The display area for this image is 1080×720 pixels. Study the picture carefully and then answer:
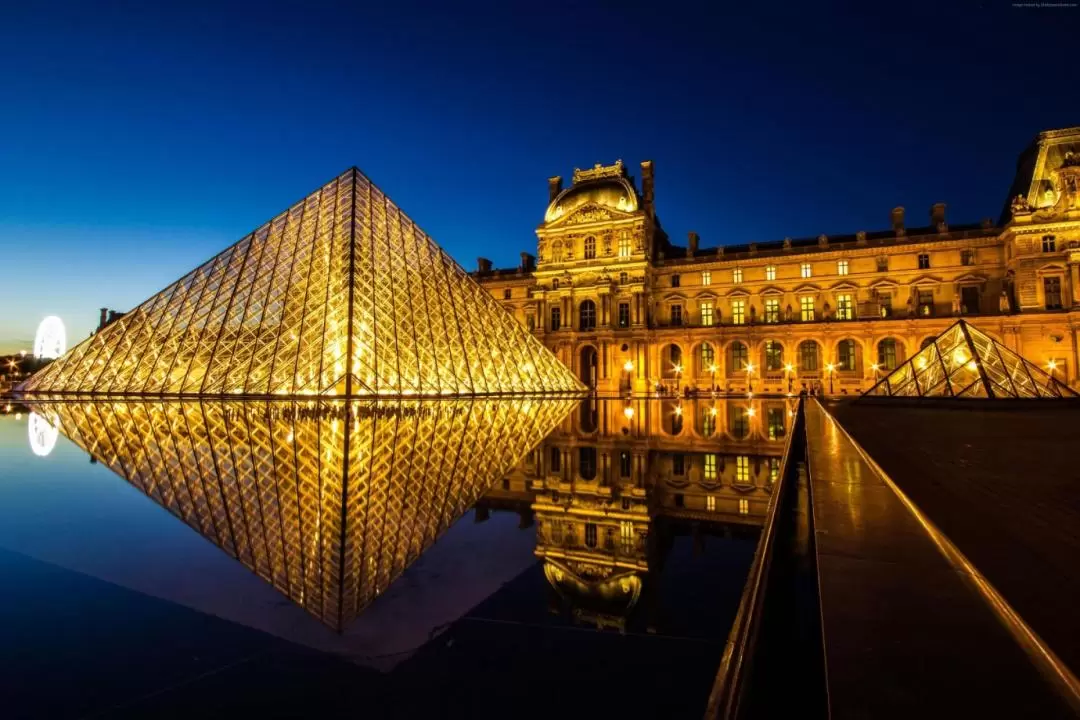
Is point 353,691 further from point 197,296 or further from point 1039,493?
point 197,296

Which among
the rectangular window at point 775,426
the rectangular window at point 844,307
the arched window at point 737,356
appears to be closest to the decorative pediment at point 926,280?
the rectangular window at point 844,307

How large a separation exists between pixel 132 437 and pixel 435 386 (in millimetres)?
11960

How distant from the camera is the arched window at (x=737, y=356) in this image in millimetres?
38938

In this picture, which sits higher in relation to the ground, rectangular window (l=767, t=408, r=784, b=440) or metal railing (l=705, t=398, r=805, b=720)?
rectangular window (l=767, t=408, r=784, b=440)

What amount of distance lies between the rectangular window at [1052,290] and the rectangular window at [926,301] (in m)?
5.11

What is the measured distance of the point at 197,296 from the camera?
77.0 feet

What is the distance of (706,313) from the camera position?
132 feet

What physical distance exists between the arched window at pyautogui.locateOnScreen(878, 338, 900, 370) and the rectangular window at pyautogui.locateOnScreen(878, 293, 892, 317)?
1.72m

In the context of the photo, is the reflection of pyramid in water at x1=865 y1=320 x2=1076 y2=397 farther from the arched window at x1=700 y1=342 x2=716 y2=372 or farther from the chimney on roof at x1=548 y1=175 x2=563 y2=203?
the chimney on roof at x1=548 y1=175 x2=563 y2=203

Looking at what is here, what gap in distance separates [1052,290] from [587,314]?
2645cm

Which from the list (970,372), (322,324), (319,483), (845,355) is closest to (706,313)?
(845,355)

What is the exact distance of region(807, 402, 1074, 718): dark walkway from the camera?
0.77 metres

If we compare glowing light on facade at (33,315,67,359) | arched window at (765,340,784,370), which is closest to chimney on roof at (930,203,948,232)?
arched window at (765,340,784,370)

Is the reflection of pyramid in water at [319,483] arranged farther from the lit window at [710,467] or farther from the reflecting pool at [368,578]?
the lit window at [710,467]
